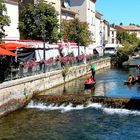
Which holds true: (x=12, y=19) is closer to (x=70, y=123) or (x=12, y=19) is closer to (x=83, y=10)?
(x=70, y=123)

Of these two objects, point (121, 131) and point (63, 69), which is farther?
point (63, 69)

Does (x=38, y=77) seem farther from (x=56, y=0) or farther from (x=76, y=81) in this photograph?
(x=56, y=0)

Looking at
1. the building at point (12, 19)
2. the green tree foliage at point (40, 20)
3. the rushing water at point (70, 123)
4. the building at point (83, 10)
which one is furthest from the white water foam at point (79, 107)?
the building at point (83, 10)

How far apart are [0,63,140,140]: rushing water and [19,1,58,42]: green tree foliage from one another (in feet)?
52.9

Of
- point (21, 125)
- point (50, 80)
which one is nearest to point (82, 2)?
point (50, 80)

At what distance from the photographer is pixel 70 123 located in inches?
969

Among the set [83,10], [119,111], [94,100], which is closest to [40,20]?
[94,100]

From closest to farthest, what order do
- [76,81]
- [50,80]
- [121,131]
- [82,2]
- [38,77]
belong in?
1. [121,131]
2. [38,77]
3. [50,80]
4. [76,81]
5. [82,2]

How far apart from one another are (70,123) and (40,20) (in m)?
22.4

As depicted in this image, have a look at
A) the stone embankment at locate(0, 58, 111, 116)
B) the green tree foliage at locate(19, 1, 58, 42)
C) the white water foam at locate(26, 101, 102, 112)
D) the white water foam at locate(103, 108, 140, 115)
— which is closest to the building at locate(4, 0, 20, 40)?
the green tree foliage at locate(19, 1, 58, 42)

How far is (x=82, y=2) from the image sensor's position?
8531 cm

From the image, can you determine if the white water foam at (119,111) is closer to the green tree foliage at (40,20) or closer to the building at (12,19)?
the building at (12,19)

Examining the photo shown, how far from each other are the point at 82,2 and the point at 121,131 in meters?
64.7

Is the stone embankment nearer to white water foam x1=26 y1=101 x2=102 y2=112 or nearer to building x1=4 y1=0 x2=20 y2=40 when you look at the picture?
white water foam x1=26 y1=101 x2=102 y2=112
